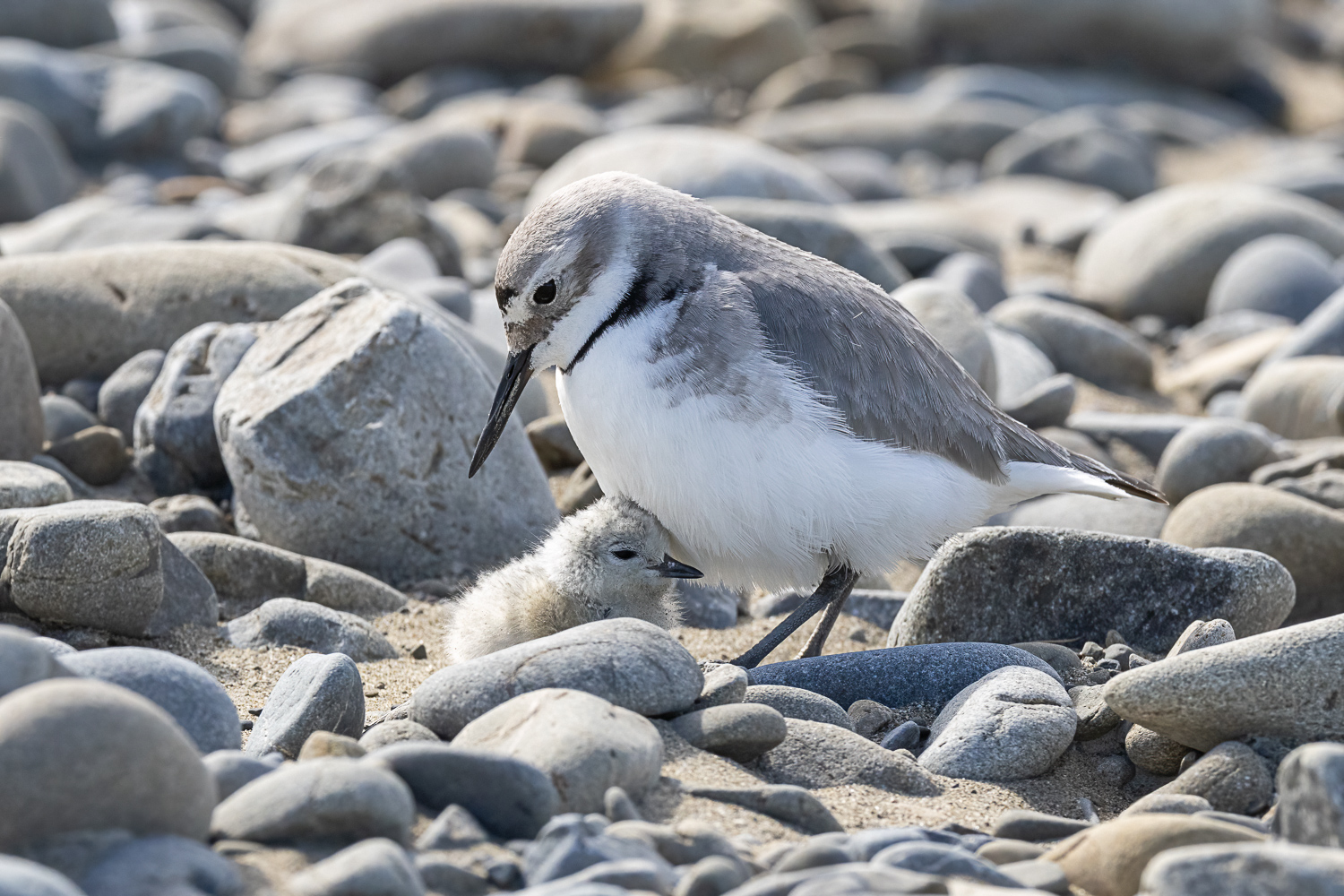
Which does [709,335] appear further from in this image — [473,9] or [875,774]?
[473,9]

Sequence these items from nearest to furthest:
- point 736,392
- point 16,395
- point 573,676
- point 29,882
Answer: point 29,882 → point 573,676 → point 736,392 → point 16,395

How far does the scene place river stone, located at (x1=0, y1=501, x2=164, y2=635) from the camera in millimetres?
4512

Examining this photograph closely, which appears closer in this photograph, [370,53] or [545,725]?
[545,725]

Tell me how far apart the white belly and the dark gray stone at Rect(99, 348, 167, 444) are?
2.65 meters

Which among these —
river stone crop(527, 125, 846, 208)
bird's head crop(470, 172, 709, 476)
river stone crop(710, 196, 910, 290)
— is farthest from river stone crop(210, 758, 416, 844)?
river stone crop(527, 125, 846, 208)

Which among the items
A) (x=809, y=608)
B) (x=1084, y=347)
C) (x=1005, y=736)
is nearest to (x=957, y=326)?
(x=1084, y=347)

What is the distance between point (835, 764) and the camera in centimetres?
390

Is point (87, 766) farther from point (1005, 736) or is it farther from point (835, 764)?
point (1005, 736)

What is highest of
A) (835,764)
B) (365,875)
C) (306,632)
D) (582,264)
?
(582,264)

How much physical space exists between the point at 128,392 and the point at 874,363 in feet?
11.5

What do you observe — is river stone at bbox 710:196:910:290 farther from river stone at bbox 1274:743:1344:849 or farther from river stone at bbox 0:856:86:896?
river stone at bbox 0:856:86:896

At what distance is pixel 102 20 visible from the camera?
1573cm

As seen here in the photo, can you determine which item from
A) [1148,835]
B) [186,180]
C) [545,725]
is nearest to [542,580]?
[545,725]

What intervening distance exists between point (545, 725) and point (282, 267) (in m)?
4.15
